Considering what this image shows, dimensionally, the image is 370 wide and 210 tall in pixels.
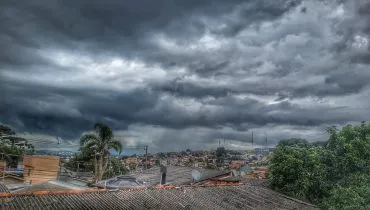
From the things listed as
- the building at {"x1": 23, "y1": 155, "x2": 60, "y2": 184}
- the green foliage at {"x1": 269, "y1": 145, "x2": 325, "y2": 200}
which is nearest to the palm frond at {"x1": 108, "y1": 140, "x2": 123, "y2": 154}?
the building at {"x1": 23, "y1": 155, "x2": 60, "y2": 184}

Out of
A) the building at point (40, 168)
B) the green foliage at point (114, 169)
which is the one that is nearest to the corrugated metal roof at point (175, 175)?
the building at point (40, 168)

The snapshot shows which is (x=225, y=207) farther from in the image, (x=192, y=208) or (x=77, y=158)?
(x=77, y=158)

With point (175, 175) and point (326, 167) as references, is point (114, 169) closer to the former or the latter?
point (175, 175)

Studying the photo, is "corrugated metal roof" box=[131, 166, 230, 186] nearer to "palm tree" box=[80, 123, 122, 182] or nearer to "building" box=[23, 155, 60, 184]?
"building" box=[23, 155, 60, 184]

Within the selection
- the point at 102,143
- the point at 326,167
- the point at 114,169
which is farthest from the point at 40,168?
the point at 114,169

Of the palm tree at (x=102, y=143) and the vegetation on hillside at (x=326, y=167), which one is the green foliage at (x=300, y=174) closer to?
Result: the vegetation on hillside at (x=326, y=167)

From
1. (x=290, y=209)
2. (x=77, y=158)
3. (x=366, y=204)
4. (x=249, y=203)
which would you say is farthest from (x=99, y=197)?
(x=77, y=158)

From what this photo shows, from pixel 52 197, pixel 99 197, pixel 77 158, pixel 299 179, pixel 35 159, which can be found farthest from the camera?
pixel 77 158
